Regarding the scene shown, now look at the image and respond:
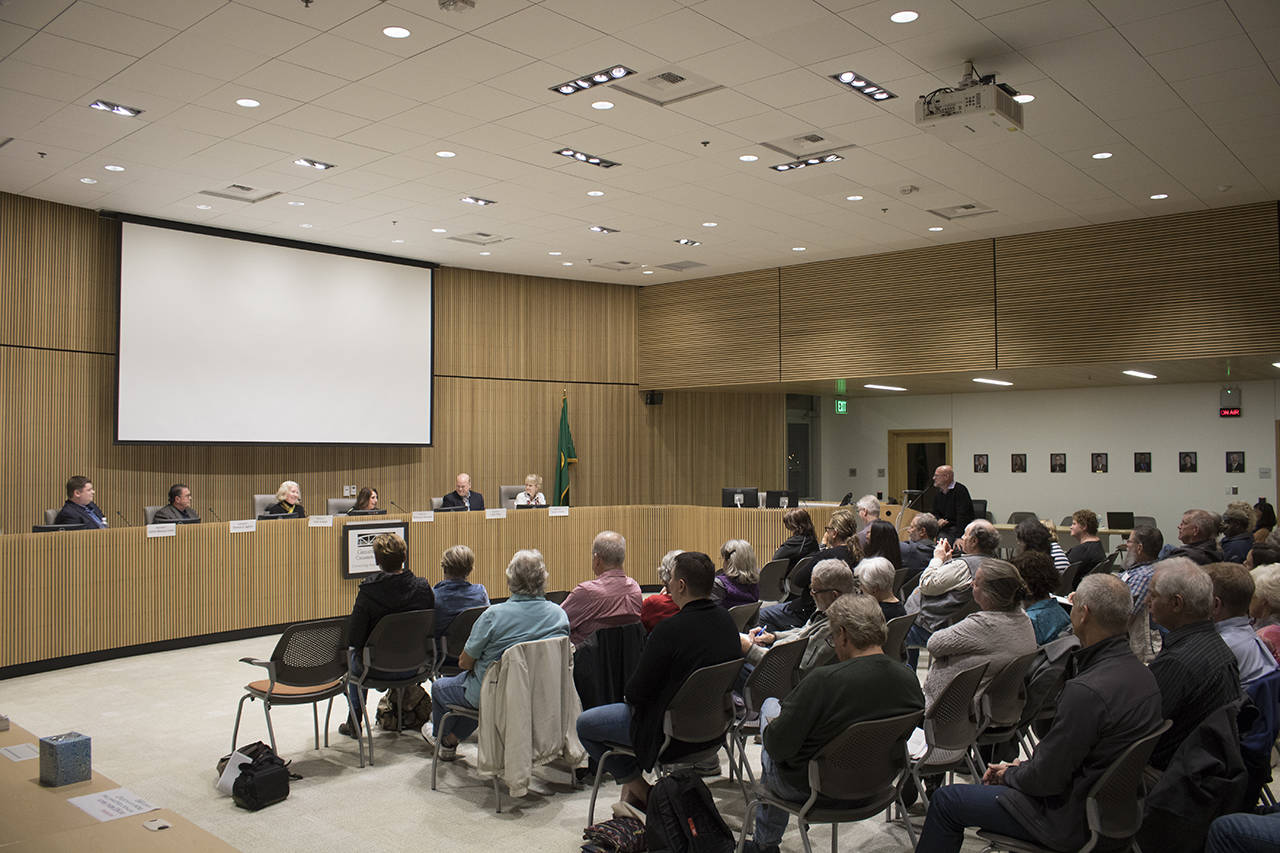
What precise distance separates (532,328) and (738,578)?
300 inches

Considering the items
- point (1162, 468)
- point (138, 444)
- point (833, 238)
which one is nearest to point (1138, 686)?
point (833, 238)

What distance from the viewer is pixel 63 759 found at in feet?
8.71

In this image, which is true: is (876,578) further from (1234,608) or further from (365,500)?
(365,500)

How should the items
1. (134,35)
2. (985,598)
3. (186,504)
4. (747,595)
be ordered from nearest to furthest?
(985,598), (134,35), (747,595), (186,504)

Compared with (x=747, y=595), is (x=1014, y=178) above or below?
above

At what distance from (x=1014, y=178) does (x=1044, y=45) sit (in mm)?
2709

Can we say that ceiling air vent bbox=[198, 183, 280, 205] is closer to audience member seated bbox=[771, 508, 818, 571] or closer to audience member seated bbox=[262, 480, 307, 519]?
audience member seated bbox=[262, 480, 307, 519]

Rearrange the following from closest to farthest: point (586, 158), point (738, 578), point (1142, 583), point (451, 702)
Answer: point (451, 702), point (1142, 583), point (738, 578), point (586, 158)

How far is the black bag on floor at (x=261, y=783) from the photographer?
465cm

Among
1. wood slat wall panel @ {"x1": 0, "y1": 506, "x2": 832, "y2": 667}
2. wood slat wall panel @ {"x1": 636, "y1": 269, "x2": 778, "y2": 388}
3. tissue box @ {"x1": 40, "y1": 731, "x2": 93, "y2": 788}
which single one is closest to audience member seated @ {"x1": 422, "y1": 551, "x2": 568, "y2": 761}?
tissue box @ {"x1": 40, "y1": 731, "x2": 93, "y2": 788}

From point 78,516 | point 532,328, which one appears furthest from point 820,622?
point 532,328

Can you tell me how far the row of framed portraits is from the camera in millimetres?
12078

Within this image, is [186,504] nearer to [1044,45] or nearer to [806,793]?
[806,793]

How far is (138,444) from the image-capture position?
9.36 meters
